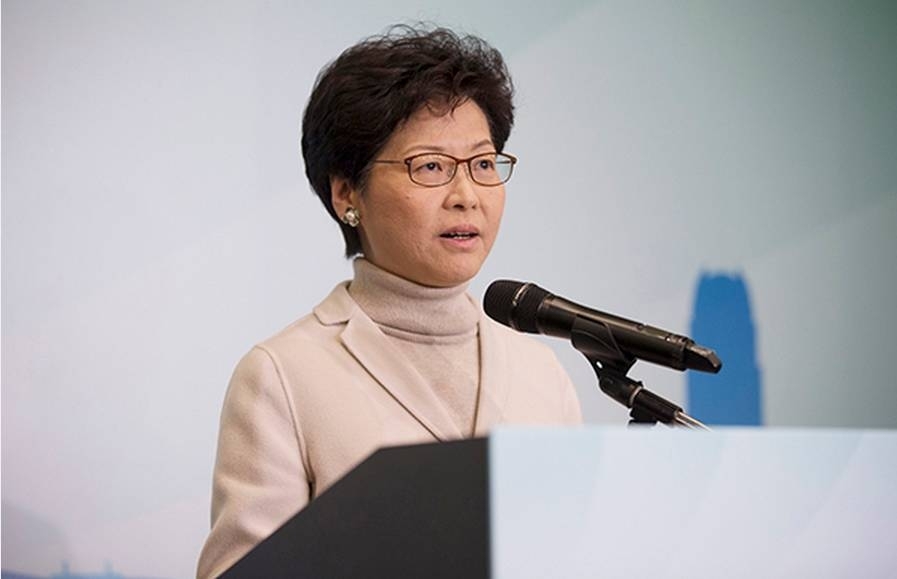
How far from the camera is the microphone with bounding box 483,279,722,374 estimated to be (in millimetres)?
1273

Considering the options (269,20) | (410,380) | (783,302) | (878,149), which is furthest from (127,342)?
(878,149)

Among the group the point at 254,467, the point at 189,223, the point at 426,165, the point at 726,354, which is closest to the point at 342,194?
the point at 426,165

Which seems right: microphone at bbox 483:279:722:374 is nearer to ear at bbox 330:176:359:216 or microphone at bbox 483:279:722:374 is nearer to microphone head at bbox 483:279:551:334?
microphone head at bbox 483:279:551:334

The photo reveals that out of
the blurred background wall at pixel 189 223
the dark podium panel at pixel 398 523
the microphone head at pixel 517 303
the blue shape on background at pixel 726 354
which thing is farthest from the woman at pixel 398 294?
the blue shape on background at pixel 726 354

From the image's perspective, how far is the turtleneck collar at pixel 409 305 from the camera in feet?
6.04

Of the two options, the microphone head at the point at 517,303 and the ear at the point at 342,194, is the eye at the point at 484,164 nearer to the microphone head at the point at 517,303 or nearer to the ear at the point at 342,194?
the ear at the point at 342,194

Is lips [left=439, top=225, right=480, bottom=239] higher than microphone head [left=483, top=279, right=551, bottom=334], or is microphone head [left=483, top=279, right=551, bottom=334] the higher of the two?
lips [left=439, top=225, right=480, bottom=239]

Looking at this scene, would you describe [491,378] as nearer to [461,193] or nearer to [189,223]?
[461,193]

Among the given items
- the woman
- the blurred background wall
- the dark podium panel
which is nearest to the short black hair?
the woman

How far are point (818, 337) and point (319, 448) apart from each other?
2.59 m

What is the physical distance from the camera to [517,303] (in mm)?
1438

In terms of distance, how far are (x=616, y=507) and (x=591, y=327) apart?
52 centimetres

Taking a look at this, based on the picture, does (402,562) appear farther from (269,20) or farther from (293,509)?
(269,20)

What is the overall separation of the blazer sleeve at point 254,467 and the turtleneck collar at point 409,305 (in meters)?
0.20
